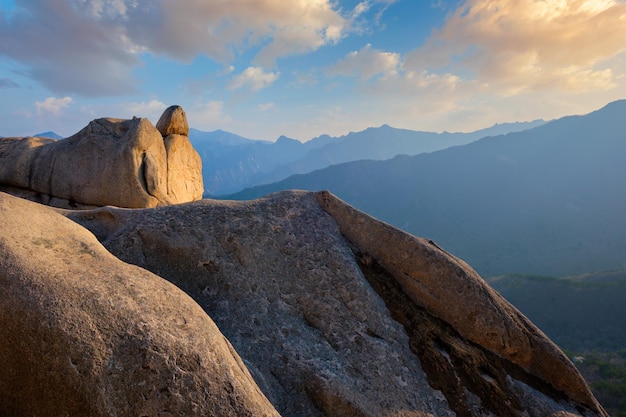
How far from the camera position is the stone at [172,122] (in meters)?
24.8

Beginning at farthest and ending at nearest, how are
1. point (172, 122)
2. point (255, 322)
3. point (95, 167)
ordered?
point (172, 122) < point (95, 167) < point (255, 322)

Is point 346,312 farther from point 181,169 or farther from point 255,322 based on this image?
point 181,169

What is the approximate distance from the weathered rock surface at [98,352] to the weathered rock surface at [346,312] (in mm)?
1378

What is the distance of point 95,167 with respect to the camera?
2059cm

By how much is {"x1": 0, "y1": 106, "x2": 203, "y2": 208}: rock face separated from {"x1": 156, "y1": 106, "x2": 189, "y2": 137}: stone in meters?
1.89

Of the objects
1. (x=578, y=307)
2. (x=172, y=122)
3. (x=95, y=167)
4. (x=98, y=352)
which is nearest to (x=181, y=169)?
(x=172, y=122)

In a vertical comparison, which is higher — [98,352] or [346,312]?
[98,352]

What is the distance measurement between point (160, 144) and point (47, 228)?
58.6ft

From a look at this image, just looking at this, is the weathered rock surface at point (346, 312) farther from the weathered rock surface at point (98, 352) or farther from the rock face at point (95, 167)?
the rock face at point (95, 167)

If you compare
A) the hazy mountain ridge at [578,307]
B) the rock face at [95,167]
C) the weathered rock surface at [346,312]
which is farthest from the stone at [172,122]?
the hazy mountain ridge at [578,307]

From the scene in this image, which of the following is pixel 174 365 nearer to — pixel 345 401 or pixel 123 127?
pixel 345 401

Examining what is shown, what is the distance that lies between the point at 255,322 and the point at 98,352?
10.1 ft

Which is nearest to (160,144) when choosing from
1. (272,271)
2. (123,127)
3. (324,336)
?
(123,127)

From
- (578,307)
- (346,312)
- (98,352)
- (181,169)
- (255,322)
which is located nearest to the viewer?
(98,352)
